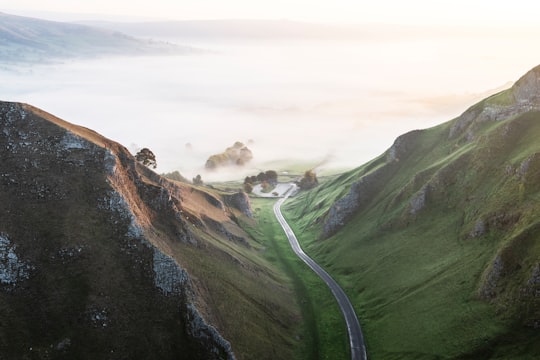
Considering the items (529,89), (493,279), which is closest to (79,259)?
(493,279)

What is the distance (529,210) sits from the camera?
247ft

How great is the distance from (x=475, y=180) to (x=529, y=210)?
77.1ft

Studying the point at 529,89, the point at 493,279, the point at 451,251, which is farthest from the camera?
the point at 529,89

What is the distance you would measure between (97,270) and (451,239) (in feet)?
215

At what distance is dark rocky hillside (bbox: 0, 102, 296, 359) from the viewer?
194ft

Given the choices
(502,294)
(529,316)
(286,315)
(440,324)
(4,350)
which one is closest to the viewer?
(4,350)

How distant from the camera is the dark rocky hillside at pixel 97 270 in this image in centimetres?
5925

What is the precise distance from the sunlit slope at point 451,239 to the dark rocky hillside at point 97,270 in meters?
22.7

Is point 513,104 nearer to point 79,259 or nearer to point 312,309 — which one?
point 312,309

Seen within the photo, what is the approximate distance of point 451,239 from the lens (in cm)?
9025

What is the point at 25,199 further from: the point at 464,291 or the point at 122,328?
the point at 464,291

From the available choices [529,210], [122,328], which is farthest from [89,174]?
[529,210]

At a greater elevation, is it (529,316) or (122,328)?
(122,328)

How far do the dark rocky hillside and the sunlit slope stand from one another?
74.5 ft
